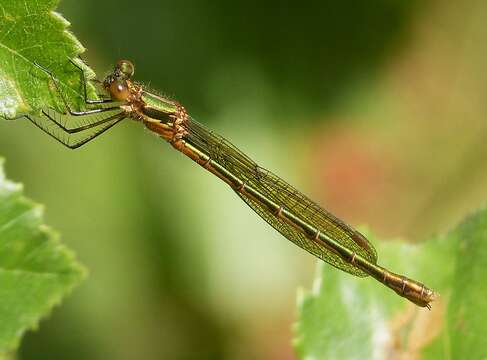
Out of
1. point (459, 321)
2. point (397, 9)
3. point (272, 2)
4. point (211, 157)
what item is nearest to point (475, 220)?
point (459, 321)

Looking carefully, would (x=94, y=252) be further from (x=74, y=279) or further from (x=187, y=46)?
(x=74, y=279)

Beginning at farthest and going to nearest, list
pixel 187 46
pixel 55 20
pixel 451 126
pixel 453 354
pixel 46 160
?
pixel 451 126
pixel 187 46
pixel 46 160
pixel 453 354
pixel 55 20

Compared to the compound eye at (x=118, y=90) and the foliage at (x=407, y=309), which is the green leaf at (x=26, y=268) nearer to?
the foliage at (x=407, y=309)

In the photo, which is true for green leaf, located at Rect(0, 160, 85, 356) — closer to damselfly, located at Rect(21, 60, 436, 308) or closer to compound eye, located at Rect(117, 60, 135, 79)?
damselfly, located at Rect(21, 60, 436, 308)

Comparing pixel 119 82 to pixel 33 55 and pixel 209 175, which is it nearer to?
pixel 33 55

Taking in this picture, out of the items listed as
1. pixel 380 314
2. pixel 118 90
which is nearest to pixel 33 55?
pixel 118 90

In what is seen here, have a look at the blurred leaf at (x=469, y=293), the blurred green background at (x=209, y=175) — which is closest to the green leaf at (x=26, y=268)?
the blurred leaf at (x=469, y=293)

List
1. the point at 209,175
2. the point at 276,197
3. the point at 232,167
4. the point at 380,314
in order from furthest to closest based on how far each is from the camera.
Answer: the point at 209,175 → the point at 276,197 → the point at 232,167 → the point at 380,314
